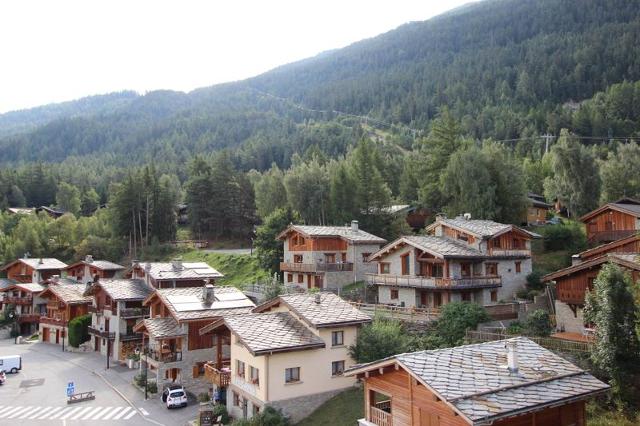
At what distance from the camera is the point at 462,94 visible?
19988cm

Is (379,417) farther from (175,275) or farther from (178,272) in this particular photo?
(178,272)

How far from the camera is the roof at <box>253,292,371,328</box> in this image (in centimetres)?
3319

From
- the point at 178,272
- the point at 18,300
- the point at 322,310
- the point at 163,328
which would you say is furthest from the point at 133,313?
the point at 18,300

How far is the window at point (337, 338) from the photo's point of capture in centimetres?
3350

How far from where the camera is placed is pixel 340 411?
30.8m

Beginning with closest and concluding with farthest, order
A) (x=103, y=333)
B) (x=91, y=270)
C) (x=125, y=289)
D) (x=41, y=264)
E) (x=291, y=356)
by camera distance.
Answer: (x=291, y=356) < (x=103, y=333) < (x=125, y=289) < (x=91, y=270) < (x=41, y=264)

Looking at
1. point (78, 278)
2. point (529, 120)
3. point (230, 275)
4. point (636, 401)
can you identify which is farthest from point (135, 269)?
point (529, 120)

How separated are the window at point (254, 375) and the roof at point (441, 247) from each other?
19.2 metres

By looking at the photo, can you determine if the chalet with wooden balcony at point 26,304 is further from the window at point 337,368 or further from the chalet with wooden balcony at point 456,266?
the window at point 337,368

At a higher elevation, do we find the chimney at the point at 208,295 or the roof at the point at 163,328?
the chimney at the point at 208,295

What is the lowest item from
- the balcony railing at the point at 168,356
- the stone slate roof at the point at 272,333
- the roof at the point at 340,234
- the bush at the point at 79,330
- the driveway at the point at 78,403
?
the driveway at the point at 78,403

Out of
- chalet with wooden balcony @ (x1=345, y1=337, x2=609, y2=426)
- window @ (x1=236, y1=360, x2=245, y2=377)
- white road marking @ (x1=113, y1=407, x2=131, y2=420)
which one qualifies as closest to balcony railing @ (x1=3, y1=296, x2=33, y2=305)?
white road marking @ (x1=113, y1=407, x2=131, y2=420)

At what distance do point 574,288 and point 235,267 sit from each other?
51.3 m

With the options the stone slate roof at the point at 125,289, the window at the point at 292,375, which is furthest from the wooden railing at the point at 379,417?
the stone slate roof at the point at 125,289
